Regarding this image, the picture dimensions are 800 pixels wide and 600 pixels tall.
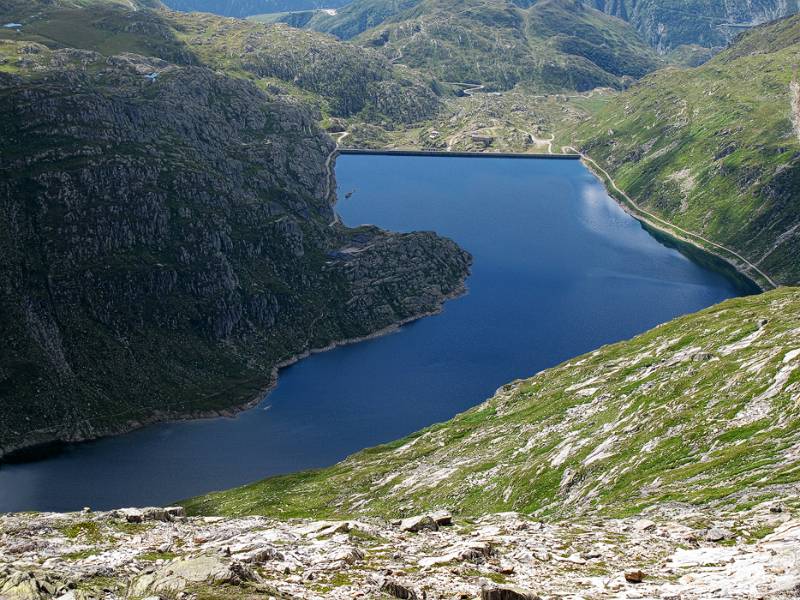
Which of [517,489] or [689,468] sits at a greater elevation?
[689,468]

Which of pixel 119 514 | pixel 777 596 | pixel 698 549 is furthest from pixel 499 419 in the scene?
pixel 777 596

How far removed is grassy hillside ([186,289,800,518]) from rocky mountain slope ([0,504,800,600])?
10538 millimetres

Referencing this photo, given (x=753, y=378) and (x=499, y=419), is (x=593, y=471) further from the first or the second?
(x=499, y=419)

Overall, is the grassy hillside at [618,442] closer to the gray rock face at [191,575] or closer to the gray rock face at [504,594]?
the gray rock face at [504,594]

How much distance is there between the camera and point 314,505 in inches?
5044

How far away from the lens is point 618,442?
9756 cm

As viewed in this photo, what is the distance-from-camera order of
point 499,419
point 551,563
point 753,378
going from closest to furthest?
point 551,563
point 753,378
point 499,419

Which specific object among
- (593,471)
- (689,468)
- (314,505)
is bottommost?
(314,505)

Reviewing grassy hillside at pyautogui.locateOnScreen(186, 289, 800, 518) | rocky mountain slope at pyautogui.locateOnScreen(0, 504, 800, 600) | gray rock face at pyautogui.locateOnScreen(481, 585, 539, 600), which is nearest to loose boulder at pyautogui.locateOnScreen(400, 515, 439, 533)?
rocky mountain slope at pyautogui.locateOnScreen(0, 504, 800, 600)

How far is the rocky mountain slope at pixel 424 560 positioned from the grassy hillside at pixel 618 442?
10538 mm

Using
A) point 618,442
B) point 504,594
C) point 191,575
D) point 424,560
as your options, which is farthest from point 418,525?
point 618,442

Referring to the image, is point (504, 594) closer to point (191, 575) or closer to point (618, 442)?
point (191, 575)

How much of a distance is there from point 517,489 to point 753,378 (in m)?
28.7

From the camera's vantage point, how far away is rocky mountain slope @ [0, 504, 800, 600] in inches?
1928
